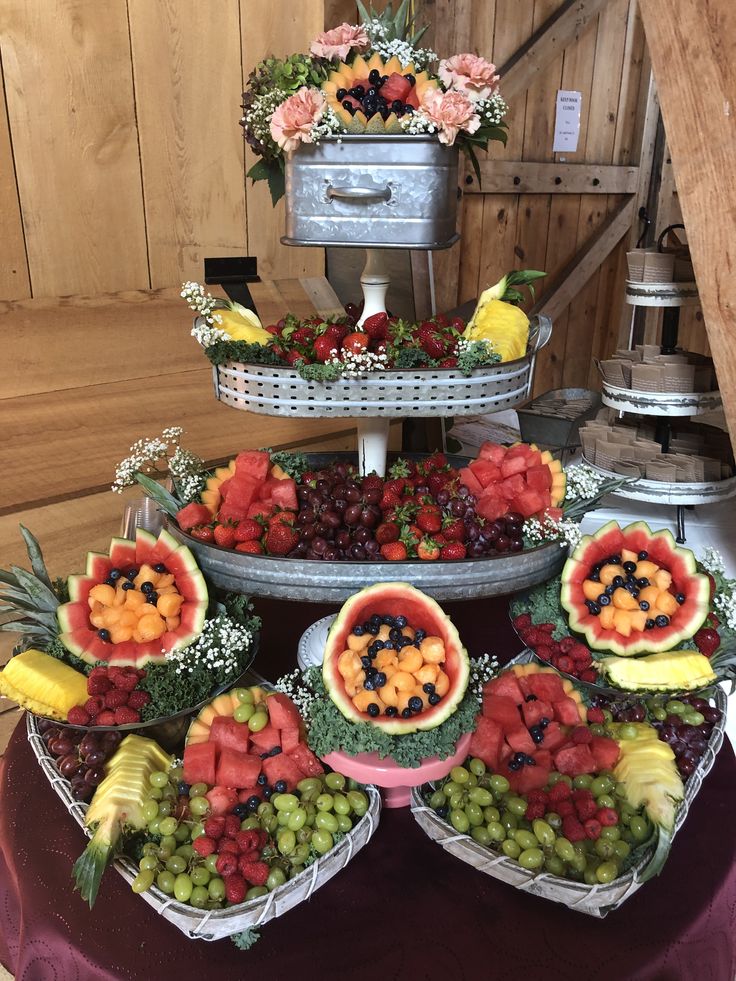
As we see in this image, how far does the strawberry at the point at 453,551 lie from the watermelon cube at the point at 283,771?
450mm

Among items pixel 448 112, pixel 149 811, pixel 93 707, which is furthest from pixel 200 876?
pixel 448 112

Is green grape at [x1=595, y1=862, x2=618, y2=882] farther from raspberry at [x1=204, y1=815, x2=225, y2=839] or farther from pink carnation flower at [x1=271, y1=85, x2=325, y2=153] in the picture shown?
pink carnation flower at [x1=271, y1=85, x2=325, y2=153]

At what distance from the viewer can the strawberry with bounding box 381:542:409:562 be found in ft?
4.55

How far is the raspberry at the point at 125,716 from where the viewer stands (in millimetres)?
1258

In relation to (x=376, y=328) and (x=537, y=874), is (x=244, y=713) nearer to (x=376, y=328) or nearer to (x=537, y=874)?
(x=537, y=874)

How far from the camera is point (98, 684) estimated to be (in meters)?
1.31

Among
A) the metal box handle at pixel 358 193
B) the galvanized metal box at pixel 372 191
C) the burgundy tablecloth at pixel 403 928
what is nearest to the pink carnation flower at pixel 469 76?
the galvanized metal box at pixel 372 191

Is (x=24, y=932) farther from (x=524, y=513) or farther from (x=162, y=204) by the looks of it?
(x=162, y=204)

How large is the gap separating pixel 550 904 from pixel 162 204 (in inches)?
89.4

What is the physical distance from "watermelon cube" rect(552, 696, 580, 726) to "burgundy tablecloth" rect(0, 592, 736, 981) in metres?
0.24

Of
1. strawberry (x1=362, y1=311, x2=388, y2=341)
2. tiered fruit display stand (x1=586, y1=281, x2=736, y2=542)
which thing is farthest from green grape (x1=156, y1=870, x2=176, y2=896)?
tiered fruit display stand (x1=586, y1=281, x2=736, y2=542)

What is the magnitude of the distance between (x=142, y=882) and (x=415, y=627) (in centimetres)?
56

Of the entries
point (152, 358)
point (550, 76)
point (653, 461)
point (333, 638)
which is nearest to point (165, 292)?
point (152, 358)

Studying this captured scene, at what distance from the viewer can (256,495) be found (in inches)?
62.2
